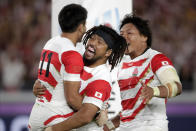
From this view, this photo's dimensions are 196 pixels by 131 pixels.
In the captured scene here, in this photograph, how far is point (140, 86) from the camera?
3.62m

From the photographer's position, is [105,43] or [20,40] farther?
[20,40]

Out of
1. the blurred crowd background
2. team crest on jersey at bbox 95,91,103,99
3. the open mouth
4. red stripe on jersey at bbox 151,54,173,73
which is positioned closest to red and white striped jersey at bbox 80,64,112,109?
team crest on jersey at bbox 95,91,103,99

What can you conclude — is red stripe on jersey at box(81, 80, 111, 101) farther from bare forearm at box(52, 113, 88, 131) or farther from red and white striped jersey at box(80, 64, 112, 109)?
bare forearm at box(52, 113, 88, 131)

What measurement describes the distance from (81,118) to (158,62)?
2.89 ft

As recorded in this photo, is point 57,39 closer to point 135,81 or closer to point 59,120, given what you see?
point 59,120

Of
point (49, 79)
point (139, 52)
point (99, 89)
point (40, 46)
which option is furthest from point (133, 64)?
point (40, 46)

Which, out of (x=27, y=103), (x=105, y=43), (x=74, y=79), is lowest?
(x=27, y=103)

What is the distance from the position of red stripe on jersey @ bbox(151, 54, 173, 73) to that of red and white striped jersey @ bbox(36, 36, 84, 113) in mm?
696

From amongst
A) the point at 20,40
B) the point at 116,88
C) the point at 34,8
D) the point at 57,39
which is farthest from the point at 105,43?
the point at 34,8

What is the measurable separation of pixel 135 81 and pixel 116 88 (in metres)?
→ 0.89

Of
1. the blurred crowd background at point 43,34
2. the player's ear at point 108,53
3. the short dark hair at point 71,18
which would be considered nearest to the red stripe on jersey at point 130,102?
the player's ear at point 108,53

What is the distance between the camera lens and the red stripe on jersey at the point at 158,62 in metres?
3.47

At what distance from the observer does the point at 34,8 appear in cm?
859

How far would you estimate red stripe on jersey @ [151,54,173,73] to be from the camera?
347 centimetres
